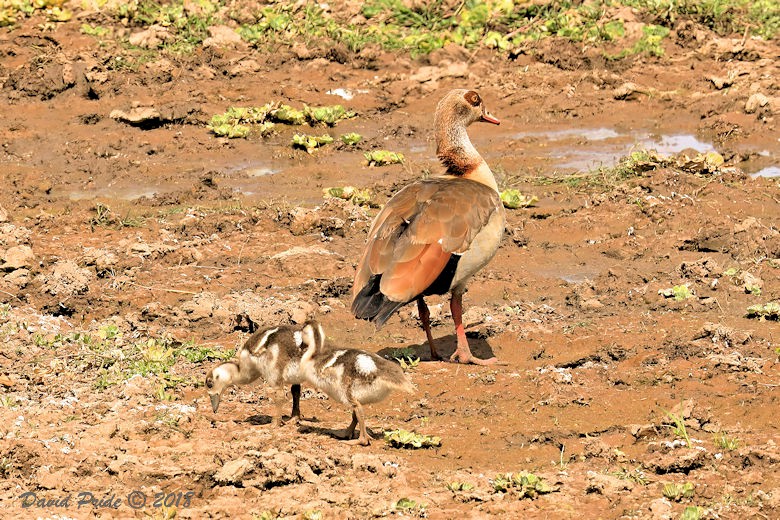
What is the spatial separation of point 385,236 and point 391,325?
141 cm

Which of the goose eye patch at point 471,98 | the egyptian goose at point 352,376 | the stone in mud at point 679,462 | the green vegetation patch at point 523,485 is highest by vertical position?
the goose eye patch at point 471,98

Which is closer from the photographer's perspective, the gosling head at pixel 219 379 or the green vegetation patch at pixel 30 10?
the gosling head at pixel 219 379

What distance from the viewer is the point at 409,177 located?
14.6 metres

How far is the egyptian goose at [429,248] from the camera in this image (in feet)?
29.0

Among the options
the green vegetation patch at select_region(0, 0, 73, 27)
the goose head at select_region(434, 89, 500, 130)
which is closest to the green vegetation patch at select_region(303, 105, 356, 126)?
the green vegetation patch at select_region(0, 0, 73, 27)

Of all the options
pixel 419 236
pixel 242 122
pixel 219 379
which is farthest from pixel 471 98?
pixel 242 122

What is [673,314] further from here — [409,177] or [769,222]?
[409,177]

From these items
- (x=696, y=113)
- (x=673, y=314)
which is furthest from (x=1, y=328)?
(x=696, y=113)

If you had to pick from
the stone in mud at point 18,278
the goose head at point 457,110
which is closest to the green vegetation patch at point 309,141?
the goose head at point 457,110

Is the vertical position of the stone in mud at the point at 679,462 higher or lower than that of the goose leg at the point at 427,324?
higher

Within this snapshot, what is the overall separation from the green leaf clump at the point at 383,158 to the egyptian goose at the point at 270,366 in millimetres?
7430

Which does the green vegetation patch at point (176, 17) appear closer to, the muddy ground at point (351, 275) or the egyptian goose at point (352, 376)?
the muddy ground at point (351, 275)

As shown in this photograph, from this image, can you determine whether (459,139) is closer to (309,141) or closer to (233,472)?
(233,472)

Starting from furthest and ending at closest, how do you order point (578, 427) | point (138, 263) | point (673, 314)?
point (138, 263) < point (673, 314) < point (578, 427)
